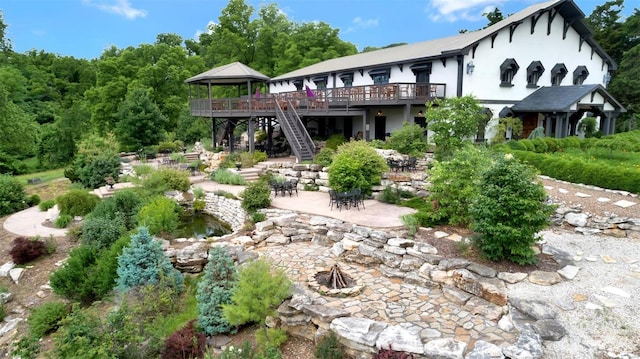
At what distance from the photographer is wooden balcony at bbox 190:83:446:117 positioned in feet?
62.1

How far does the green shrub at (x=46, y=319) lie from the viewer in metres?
7.83

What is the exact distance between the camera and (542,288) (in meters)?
7.03

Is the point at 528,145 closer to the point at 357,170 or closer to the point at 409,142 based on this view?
the point at 409,142

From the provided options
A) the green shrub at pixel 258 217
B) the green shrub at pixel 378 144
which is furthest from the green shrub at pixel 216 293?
the green shrub at pixel 378 144

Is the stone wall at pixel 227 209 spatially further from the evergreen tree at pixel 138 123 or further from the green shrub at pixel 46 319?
the evergreen tree at pixel 138 123

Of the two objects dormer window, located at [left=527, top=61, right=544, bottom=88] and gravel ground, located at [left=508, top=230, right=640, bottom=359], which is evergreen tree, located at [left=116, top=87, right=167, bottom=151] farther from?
gravel ground, located at [left=508, top=230, right=640, bottom=359]

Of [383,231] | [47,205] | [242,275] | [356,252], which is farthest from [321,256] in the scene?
[47,205]

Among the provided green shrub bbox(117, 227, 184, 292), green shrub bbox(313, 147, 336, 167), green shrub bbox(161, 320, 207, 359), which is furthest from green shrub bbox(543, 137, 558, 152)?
green shrub bbox(161, 320, 207, 359)

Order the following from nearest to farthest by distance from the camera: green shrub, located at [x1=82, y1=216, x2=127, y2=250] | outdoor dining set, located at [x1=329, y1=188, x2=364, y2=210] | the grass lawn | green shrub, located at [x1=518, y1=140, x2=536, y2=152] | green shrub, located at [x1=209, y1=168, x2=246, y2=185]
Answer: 1. green shrub, located at [x1=82, y1=216, x2=127, y2=250]
2. outdoor dining set, located at [x1=329, y1=188, x2=364, y2=210]
3. green shrub, located at [x1=518, y1=140, x2=536, y2=152]
4. green shrub, located at [x1=209, y1=168, x2=246, y2=185]
5. the grass lawn

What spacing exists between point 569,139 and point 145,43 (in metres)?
38.0

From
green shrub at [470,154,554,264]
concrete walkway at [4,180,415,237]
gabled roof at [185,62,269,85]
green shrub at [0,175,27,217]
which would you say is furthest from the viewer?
gabled roof at [185,62,269,85]

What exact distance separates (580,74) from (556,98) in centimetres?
509

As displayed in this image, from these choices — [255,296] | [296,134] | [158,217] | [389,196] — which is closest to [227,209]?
[158,217]

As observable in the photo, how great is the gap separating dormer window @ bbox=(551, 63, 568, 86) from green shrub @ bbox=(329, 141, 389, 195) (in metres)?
14.1
